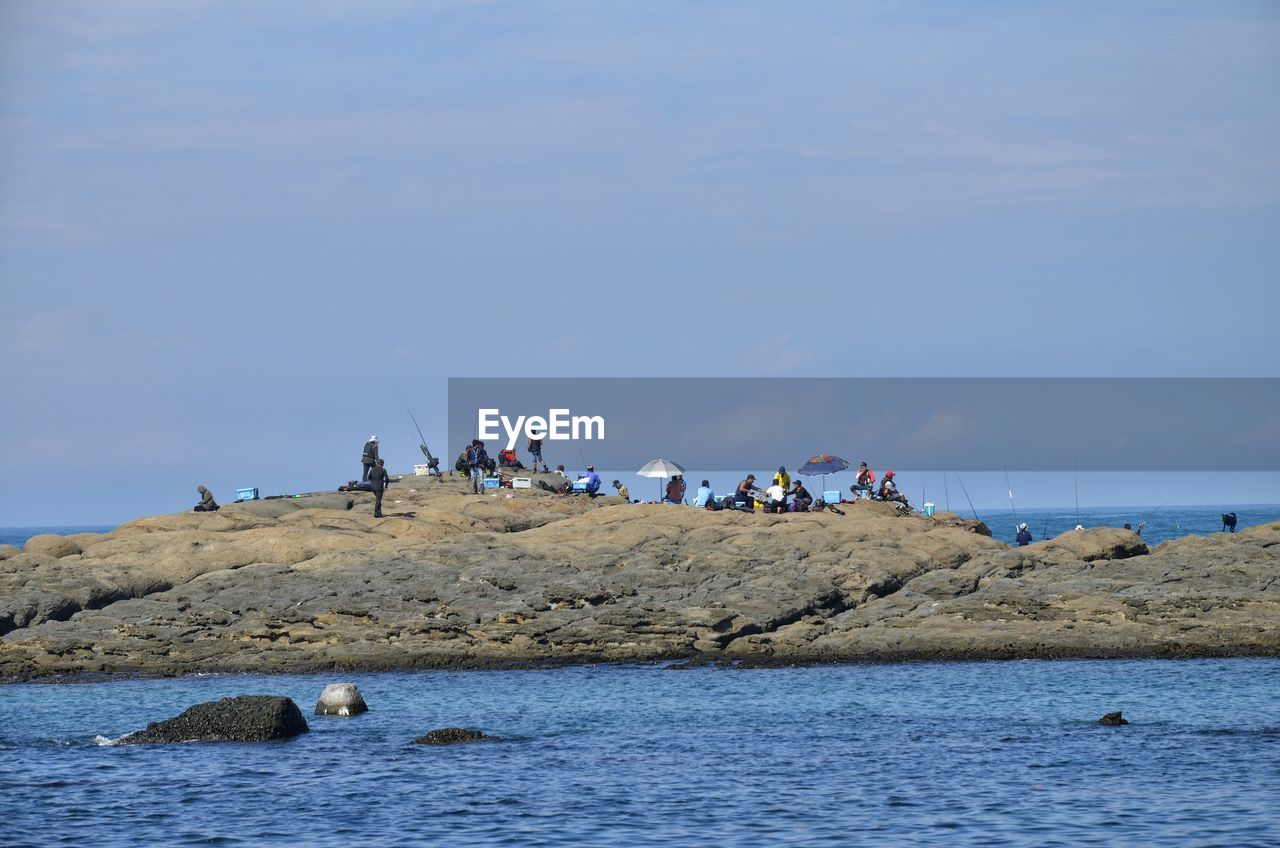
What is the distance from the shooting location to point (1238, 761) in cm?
2416

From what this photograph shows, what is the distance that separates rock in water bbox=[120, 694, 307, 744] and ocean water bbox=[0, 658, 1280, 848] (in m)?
0.42

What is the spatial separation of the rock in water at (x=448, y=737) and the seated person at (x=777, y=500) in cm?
2270

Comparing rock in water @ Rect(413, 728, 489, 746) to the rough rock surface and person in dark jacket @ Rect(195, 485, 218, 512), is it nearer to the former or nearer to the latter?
the rough rock surface

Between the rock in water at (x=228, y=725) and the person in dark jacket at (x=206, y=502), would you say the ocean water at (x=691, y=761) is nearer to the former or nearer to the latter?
the rock in water at (x=228, y=725)

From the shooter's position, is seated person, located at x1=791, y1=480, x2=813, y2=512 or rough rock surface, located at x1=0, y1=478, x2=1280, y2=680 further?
seated person, located at x1=791, y1=480, x2=813, y2=512

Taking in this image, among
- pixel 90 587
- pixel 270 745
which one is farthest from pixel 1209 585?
pixel 90 587

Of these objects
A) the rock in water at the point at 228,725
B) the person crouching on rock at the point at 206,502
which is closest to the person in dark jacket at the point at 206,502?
the person crouching on rock at the point at 206,502

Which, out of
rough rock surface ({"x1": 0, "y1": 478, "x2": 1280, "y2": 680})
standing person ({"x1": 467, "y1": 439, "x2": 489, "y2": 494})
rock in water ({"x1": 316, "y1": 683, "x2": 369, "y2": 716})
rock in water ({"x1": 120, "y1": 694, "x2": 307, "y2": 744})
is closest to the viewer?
rock in water ({"x1": 120, "y1": 694, "x2": 307, "y2": 744})

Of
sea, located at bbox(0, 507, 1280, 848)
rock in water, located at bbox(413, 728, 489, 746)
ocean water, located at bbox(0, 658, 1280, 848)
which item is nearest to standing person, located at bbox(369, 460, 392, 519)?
sea, located at bbox(0, 507, 1280, 848)

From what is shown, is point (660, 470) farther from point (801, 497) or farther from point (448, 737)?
point (448, 737)

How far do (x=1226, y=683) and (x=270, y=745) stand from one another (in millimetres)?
20237

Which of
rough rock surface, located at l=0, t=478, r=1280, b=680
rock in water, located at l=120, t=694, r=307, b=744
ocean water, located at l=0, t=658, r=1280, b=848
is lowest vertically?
ocean water, located at l=0, t=658, r=1280, b=848

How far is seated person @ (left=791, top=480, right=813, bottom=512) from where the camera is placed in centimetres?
4866

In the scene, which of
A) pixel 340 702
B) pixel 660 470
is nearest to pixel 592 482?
pixel 660 470
